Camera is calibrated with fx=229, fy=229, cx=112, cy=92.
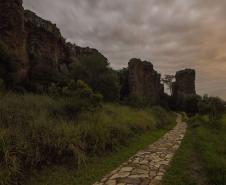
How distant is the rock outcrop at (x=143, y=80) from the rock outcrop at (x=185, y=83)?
476 cm

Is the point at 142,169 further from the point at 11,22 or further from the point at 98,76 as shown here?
the point at 11,22

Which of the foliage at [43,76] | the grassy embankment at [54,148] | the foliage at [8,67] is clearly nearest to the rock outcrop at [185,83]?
the foliage at [43,76]

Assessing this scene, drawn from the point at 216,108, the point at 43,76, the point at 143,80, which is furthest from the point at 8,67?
the point at 143,80

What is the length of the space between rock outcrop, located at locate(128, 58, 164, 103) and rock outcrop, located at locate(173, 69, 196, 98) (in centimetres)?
476

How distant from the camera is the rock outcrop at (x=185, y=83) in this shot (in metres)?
64.9

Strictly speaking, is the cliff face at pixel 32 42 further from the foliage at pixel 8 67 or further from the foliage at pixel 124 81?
the foliage at pixel 124 81

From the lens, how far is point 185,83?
65.4 m

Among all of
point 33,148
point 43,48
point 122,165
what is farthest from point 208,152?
point 43,48

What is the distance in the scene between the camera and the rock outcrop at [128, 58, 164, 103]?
49.1 metres

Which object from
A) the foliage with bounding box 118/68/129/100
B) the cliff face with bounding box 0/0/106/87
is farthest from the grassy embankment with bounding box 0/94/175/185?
the foliage with bounding box 118/68/129/100

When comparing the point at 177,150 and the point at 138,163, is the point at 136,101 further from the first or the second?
the point at 138,163

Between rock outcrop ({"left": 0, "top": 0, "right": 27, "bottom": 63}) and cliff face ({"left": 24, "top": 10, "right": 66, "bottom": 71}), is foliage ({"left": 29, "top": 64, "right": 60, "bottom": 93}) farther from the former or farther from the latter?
rock outcrop ({"left": 0, "top": 0, "right": 27, "bottom": 63})

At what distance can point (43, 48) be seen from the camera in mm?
31094

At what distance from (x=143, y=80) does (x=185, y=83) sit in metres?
16.9
